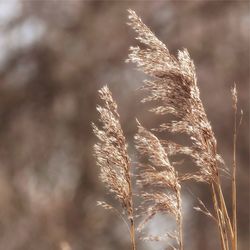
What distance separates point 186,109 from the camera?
260cm

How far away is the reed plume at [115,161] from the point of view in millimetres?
2543

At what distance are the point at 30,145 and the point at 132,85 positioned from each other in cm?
236

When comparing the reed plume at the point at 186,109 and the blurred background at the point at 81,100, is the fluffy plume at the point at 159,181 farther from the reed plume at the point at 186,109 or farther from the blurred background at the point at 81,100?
the blurred background at the point at 81,100

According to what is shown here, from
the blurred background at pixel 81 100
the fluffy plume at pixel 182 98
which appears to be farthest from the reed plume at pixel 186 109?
the blurred background at pixel 81 100

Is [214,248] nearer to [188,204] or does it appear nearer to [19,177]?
[188,204]

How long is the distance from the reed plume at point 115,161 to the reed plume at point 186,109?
21 cm

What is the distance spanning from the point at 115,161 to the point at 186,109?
0.34 meters

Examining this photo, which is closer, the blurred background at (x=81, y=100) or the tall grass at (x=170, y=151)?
the tall grass at (x=170, y=151)

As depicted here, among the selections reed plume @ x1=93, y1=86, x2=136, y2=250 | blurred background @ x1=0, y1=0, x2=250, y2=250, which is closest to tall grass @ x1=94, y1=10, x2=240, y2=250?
reed plume @ x1=93, y1=86, x2=136, y2=250

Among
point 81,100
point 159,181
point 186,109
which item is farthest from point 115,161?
point 81,100

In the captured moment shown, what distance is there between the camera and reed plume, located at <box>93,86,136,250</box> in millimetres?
2543

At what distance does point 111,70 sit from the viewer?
13945mm

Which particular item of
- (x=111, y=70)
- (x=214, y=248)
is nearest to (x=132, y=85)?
(x=111, y=70)

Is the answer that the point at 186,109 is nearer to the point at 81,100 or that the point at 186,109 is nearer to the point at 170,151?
the point at 170,151
